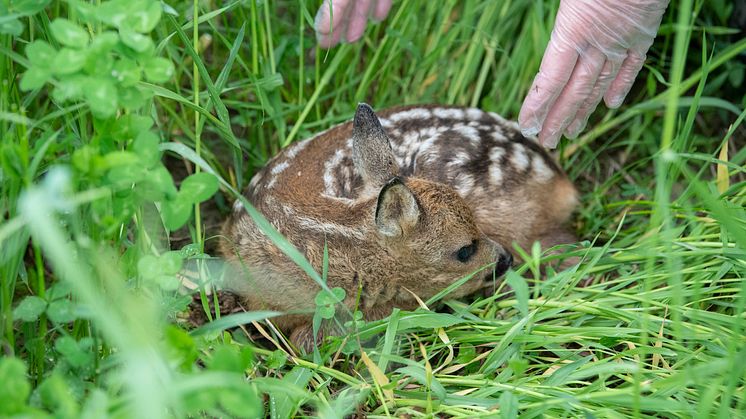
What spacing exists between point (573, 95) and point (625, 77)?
239mm

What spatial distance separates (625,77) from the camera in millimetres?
3184

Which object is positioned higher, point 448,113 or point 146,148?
point 146,148

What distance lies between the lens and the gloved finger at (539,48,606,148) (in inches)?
120

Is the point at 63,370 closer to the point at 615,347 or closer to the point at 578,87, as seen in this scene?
the point at 615,347

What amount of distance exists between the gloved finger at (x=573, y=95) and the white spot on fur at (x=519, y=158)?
0.32 feet

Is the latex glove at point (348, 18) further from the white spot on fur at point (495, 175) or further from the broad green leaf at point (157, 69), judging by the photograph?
the broad green leaf at point (157, 69)

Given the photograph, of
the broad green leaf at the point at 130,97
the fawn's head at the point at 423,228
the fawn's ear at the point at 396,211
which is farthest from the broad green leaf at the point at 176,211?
the fawn's head at the point at 423,228

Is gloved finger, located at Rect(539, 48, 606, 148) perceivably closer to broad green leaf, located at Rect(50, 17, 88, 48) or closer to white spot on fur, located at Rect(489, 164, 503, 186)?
white spot on fur, located at Rect(489, 164, 503, 186)

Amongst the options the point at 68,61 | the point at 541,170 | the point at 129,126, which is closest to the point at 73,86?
the point at 68,61

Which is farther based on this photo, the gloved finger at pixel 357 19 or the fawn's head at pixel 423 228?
the gloved finger at pixel 357 19

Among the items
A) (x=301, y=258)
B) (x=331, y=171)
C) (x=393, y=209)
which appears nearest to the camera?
(x=301, y=258)

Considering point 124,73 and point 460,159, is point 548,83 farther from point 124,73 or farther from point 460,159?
point 124,73

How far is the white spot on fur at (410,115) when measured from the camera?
11.3 feet

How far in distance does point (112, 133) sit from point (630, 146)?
113 inches
